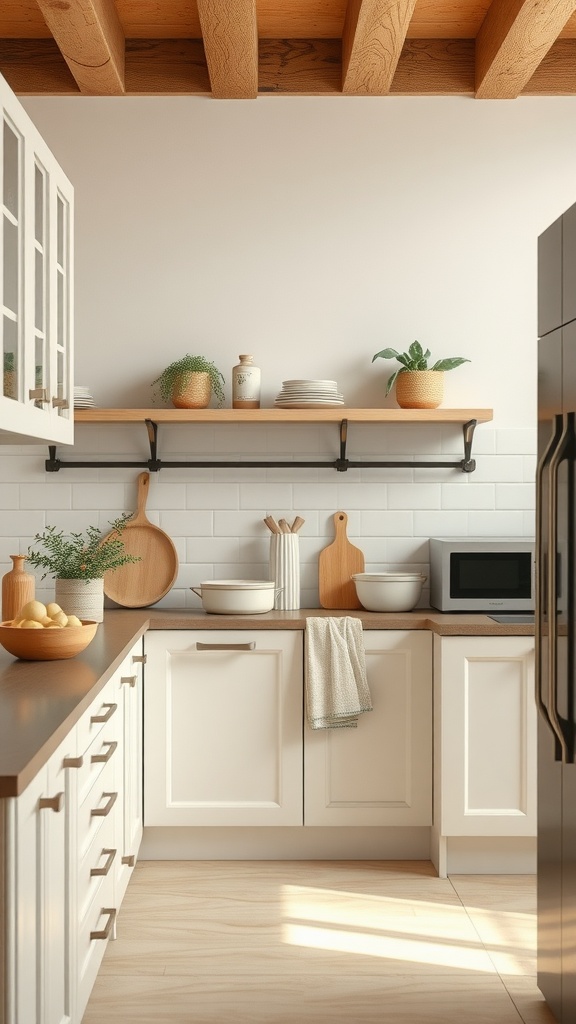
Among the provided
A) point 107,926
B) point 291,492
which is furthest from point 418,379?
point 107,926

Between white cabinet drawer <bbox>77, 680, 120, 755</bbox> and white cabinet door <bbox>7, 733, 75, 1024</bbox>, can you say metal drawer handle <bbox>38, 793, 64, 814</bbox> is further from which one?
white cabinet drawer <bbox>77, 680, 120, 755</bbox>

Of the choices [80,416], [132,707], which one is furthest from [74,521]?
[132,707]

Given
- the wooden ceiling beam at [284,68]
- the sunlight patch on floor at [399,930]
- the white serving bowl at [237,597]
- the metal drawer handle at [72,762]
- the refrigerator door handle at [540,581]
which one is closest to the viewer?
the metal drawer handle at [72,762]

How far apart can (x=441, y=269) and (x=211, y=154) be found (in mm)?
1030

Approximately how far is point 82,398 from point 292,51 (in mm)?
1609

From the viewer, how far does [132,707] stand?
314 centimetres

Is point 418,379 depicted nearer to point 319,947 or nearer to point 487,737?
point 487,737

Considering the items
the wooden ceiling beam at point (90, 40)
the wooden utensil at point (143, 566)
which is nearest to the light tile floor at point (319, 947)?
the wooden utensil at point (143, 566)

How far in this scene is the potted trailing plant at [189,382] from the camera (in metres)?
3.68

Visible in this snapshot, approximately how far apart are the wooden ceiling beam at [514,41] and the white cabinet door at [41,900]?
107 inches

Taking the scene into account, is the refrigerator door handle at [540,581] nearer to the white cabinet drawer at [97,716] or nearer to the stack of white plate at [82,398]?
the white cabinet drawer at [97,716]

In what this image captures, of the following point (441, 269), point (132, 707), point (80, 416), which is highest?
point (441, 269)

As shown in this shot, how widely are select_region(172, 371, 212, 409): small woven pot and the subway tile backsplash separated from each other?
0.21m

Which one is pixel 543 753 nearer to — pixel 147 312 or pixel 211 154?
pixel 147 312
